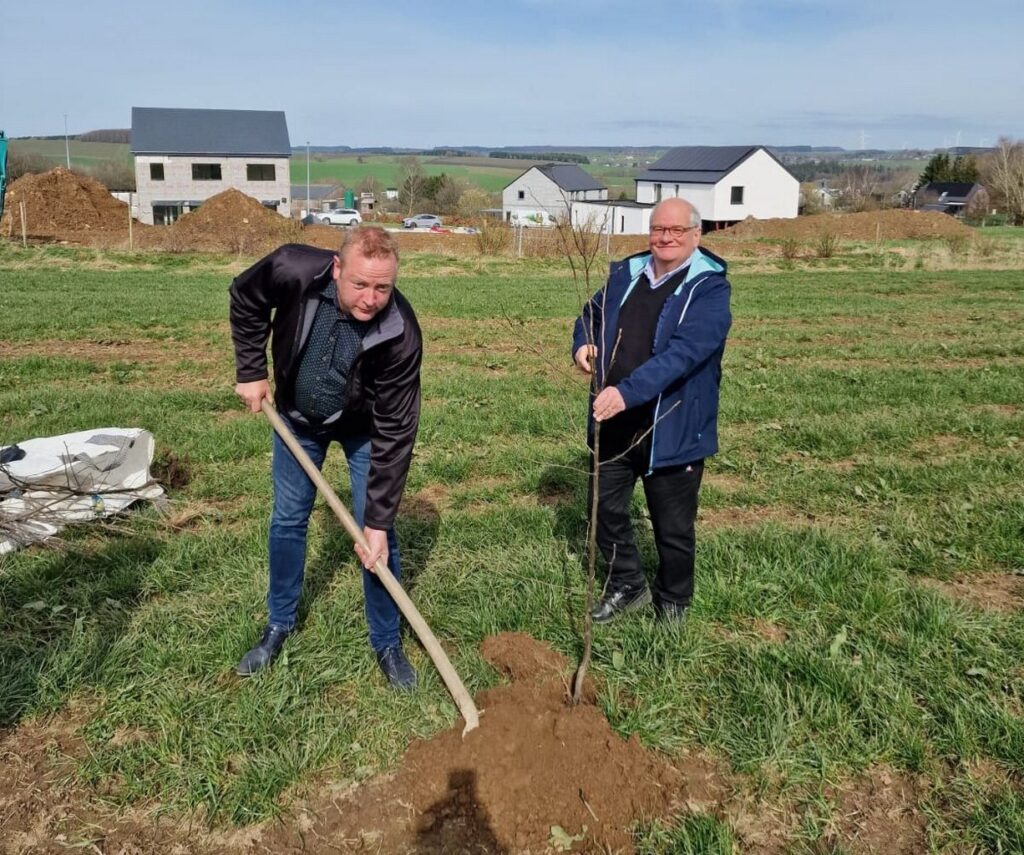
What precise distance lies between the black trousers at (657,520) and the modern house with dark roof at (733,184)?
2333 inches

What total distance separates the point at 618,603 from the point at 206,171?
5781 cm

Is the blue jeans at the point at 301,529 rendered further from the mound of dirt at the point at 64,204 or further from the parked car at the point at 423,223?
the parked car at the point at 423,223

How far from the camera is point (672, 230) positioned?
12.5 ft

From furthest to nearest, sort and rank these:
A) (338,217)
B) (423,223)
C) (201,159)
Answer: (338,217)
(423,223)
(201,159)

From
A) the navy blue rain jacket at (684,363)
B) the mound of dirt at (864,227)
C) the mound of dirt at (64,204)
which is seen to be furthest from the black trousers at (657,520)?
the mound of dirt at (864,227)

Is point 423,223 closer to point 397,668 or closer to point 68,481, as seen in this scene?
point 68,481

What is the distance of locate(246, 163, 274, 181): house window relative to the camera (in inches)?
2202

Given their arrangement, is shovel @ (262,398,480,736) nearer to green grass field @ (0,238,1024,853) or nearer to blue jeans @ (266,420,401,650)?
blue jeans @ (266,420,401,650)

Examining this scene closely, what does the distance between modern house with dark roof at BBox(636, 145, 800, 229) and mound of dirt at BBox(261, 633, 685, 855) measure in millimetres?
60549

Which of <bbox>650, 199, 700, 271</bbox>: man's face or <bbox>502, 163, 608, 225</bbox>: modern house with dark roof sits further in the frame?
<bbox>502, 163, 608, 225</bbox>: modern house with dark roof

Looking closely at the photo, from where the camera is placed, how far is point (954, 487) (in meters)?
6.35

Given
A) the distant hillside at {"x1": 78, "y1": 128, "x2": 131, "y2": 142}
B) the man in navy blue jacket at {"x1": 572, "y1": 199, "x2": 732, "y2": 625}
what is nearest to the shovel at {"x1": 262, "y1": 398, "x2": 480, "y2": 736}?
the man in navy blue jacket at {"x1": 572, "y1": 199, "x2": 732, "y2": 625}

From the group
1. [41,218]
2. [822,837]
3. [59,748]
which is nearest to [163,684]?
[59,748]

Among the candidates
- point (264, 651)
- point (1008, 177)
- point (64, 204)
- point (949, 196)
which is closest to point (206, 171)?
point (64, 204)
